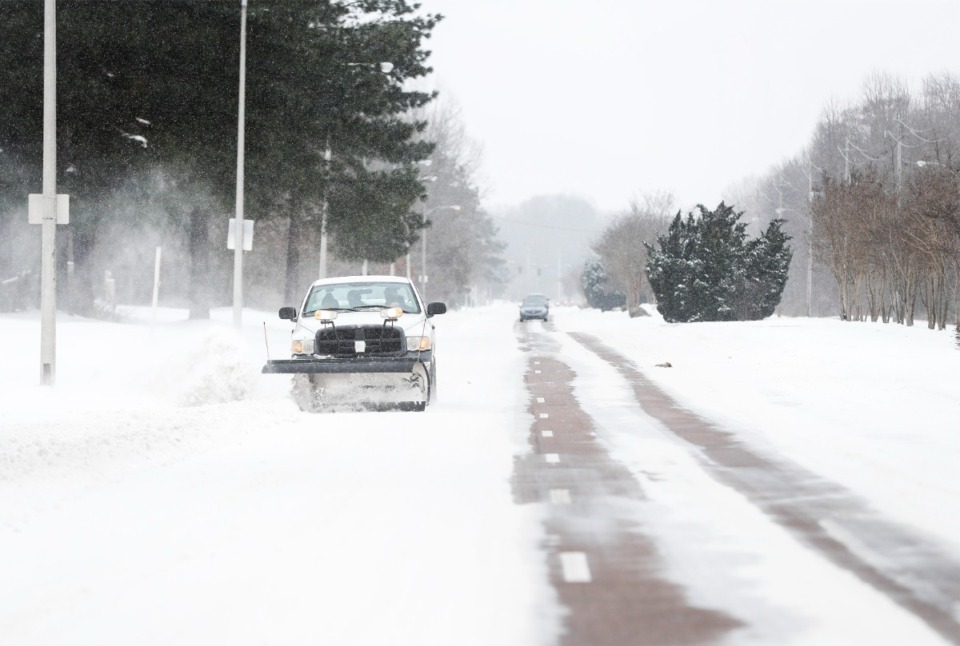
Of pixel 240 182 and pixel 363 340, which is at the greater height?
pixel 240 182

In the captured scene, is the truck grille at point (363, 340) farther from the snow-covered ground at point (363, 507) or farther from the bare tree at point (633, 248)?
the bare tree at point (633, 248)

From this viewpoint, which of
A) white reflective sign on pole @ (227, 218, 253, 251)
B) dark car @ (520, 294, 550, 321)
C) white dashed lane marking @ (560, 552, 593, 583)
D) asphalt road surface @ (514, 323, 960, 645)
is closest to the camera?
asphalt road surface @ (514, 323, 960, 645)

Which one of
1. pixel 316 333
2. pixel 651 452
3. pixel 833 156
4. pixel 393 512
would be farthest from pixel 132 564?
pixel 833 156

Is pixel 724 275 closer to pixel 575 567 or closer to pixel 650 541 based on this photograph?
pixel 650 541

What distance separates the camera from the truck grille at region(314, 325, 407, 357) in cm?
1703

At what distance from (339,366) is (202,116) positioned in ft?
67.9

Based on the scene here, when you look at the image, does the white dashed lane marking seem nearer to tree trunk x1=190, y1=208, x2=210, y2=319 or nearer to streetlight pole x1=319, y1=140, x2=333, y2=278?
tree trunk x1=190, y1=208, x2=210, y2=319

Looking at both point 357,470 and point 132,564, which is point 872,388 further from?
point 132,564

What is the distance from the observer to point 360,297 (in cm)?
1848

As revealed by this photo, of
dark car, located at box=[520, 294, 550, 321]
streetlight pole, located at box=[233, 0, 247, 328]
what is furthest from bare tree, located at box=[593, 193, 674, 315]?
streetlight pole, located at box=[233, 0, 247, 328]

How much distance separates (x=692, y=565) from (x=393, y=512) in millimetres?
2606

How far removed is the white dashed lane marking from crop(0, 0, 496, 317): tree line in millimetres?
28051

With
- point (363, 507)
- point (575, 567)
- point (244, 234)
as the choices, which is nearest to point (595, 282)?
point (244, 234)

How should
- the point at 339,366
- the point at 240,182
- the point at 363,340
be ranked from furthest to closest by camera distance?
the point at 240,182, the point at 363,340, the point at 339,366
